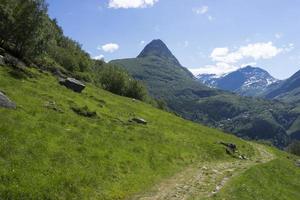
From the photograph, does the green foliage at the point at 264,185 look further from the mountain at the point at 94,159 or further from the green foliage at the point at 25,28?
the green foliage at the point at 25,28

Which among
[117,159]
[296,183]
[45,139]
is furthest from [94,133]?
[296,183]

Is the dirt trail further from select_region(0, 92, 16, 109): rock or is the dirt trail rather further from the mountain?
select_region(0, 92, 16, 109): rock

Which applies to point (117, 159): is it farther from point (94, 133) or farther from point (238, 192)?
point (238, 192)

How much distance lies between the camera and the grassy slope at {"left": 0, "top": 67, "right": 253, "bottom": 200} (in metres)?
25.4

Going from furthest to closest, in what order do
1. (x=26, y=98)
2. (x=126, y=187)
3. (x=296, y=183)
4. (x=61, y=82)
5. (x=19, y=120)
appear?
(x=61, y=82) → (x=296, y=183) → (x=26, y=98) → (x=19, y=120) → (x=126, y=187)

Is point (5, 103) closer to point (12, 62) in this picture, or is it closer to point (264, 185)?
point (264, 185)

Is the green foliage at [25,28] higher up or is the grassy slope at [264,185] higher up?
the green foliage at [25,28]

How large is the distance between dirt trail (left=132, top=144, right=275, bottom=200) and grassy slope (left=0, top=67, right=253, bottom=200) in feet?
4.00

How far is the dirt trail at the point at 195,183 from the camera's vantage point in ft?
102

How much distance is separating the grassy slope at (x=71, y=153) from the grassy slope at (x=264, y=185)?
6.30m

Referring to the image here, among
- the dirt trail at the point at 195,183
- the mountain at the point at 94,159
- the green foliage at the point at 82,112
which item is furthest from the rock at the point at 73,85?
the dirt trail at the point at 195,183

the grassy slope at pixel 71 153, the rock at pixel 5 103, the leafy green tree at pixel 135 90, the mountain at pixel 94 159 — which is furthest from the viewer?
the leafy green tree at pixel 135 90

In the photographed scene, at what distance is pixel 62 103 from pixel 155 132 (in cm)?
1328

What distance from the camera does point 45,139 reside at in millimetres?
31812
